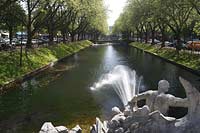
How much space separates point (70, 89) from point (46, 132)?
16.7 metres

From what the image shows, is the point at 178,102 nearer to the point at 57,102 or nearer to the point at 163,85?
the point at 163,85

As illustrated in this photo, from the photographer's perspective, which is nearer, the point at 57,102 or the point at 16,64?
the point at 57,102

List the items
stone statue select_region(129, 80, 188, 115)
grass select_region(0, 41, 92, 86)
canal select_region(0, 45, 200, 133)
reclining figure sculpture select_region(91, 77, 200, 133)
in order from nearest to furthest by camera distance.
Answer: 1. reclining figure sculpture select_region(91, 77, 200, 133)
2. stone statue select_region(129, 80, 188, 115)
3. canal select_region(0, 45, 200, 133)
4. grass select_region(0, 41, 92, 86)

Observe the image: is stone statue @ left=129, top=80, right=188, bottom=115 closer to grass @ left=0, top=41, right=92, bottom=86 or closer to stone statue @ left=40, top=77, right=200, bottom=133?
stone statue @ left=40, top=77, right=200, bottom=133

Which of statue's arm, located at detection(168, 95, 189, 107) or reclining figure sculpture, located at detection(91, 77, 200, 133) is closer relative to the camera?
reclining figure sculpture, located at detection(91, 77, 200, 133)

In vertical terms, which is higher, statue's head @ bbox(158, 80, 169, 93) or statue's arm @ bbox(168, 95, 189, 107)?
statue's head @ bbox(158, 80, 169, 93)

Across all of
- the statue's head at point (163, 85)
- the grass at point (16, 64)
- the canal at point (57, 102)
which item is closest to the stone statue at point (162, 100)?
the statue's head at point (163, 85)

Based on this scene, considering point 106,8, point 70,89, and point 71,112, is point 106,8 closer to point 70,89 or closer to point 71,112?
point 70,89

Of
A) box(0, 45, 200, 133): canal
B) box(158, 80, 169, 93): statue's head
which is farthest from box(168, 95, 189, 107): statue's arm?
box(0, 45, 200, 133): canal

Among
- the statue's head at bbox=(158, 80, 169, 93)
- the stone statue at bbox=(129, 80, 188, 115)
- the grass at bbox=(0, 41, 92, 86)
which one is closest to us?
the stone statue at bbox=(129, 80, 188, 115)

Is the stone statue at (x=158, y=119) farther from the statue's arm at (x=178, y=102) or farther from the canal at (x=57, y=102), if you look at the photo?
the canal at (x=57, y=102)

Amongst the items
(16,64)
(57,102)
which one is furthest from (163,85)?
(16,64)

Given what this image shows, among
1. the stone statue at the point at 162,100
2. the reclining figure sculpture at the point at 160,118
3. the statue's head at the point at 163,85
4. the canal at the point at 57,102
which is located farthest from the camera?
the canal at the point at 57,102

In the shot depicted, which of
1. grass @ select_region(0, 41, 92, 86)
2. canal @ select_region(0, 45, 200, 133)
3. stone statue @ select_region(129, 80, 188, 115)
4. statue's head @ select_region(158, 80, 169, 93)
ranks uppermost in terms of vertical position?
statue's head @ select_region(158, 80, 169, 93)
